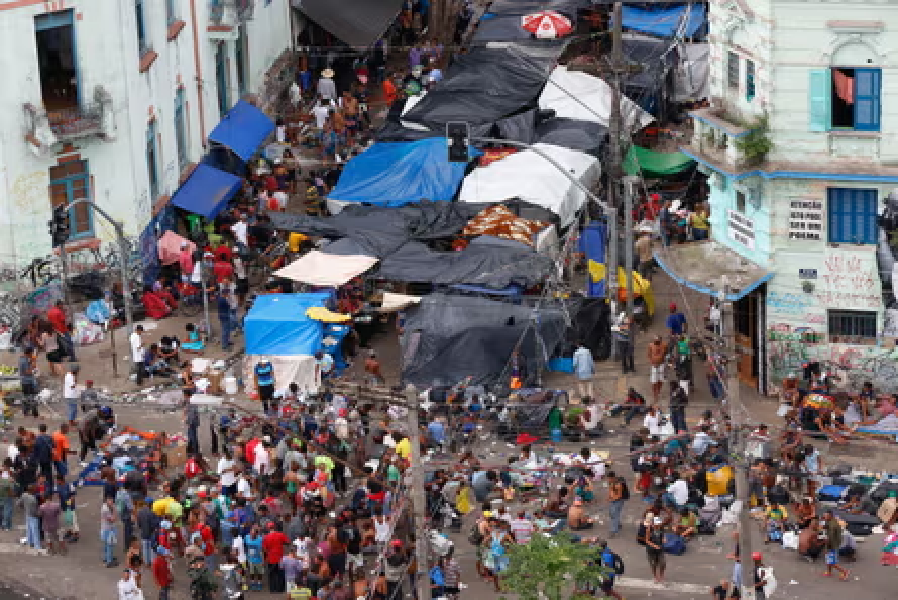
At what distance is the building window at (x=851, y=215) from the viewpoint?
49.9 metres

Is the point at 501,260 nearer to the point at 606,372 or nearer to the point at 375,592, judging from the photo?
the point at 606,372

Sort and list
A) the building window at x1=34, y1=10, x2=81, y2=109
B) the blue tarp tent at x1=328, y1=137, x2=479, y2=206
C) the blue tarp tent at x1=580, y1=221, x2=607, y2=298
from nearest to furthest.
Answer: the building window at x1=34, y1=10, x2=81, y2=109
the blue tarp tent at x1=580, y1=221, x2=607, y2=298
the blue tarp tent at x1=328, y1=137, x2=479, y2=206

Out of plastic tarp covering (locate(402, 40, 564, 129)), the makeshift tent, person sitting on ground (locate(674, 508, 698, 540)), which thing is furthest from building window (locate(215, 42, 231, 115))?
person sitting on ground (locate(674, 508, 698, 540))

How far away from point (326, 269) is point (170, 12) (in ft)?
38.8

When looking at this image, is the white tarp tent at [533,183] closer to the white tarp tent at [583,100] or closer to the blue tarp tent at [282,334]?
the white tarp tent at [583,100]

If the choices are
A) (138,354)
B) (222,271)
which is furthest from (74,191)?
(138,354)

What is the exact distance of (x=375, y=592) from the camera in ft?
136

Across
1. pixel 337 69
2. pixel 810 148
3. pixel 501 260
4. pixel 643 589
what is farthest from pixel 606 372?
pixel 337 69

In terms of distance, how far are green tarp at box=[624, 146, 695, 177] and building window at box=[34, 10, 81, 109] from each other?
625 inches

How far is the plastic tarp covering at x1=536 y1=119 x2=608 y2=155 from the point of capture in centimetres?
6081

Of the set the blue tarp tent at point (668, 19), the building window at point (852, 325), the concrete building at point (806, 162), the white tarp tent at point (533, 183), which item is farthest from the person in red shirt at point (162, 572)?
the blue tarp tent at point (668, 19)

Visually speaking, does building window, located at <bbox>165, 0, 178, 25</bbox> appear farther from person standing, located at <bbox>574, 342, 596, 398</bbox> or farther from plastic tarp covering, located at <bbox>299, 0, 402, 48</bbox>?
person standing, located at <bbox>574, 342, 596, 398</bbox>

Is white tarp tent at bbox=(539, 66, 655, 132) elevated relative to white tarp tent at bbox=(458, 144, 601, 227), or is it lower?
elevated

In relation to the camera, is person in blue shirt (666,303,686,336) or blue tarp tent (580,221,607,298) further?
blue tarp tent (580,221,607,298)
